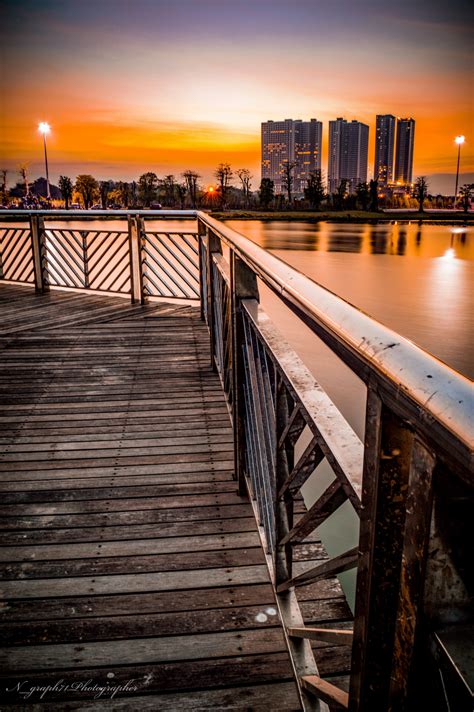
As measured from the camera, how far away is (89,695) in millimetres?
1509

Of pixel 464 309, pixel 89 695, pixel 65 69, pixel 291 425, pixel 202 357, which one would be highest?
pixel 65 69

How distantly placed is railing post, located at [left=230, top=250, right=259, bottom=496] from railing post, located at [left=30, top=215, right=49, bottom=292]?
5.82m

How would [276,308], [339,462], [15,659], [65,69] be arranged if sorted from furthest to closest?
[65,69] < [276,308] < [15,659] < [339,462]

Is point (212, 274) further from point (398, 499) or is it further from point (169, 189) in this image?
point (169, 189)

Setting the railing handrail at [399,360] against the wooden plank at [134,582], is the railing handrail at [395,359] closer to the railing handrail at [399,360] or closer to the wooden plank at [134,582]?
the railing handrail at [399,360]

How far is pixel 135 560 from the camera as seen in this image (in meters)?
2.05

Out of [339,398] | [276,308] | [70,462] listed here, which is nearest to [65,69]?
[276,308]

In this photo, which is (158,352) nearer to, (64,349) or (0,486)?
(64,349)

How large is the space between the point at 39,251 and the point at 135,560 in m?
6.29

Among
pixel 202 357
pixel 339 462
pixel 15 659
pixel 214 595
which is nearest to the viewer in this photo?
pixel 339 462

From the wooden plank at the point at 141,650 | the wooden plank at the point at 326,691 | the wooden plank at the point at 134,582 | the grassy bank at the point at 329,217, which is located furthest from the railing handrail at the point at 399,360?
the grassy bank at the point at 329,217

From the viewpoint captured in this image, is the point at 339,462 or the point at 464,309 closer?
the point at 339,462

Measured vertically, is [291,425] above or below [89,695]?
above

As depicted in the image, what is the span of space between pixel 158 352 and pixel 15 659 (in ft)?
10.6
